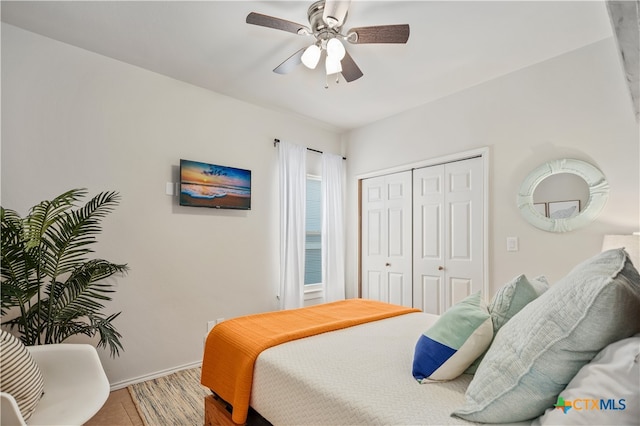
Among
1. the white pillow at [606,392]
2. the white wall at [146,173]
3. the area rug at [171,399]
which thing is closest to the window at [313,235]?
the white wall at [146,173]

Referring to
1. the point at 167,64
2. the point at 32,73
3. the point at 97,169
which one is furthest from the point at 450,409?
the point at 32,73

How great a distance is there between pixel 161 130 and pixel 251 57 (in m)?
1.07

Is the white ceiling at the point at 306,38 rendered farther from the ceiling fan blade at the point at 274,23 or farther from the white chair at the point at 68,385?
the white chair at the point at 68,385

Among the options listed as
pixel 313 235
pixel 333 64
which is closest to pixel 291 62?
pixel 333 64

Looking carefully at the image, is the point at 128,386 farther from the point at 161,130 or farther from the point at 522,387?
the point at 522,387

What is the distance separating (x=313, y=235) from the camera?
4160 millimetres

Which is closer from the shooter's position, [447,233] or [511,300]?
[511,300]

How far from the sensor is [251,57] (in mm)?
2691

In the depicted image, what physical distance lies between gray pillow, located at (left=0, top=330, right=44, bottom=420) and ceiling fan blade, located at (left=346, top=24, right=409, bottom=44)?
2.31 m

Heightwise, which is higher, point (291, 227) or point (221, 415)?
point (291, 227)

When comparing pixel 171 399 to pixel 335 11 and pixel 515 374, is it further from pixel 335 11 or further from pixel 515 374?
pixel 335 11

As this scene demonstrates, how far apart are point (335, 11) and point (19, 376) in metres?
2.25

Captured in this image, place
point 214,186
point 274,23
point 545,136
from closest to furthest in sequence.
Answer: point 274,23, point 545,136, point 214,186

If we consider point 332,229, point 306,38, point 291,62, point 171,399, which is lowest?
point 171,399
